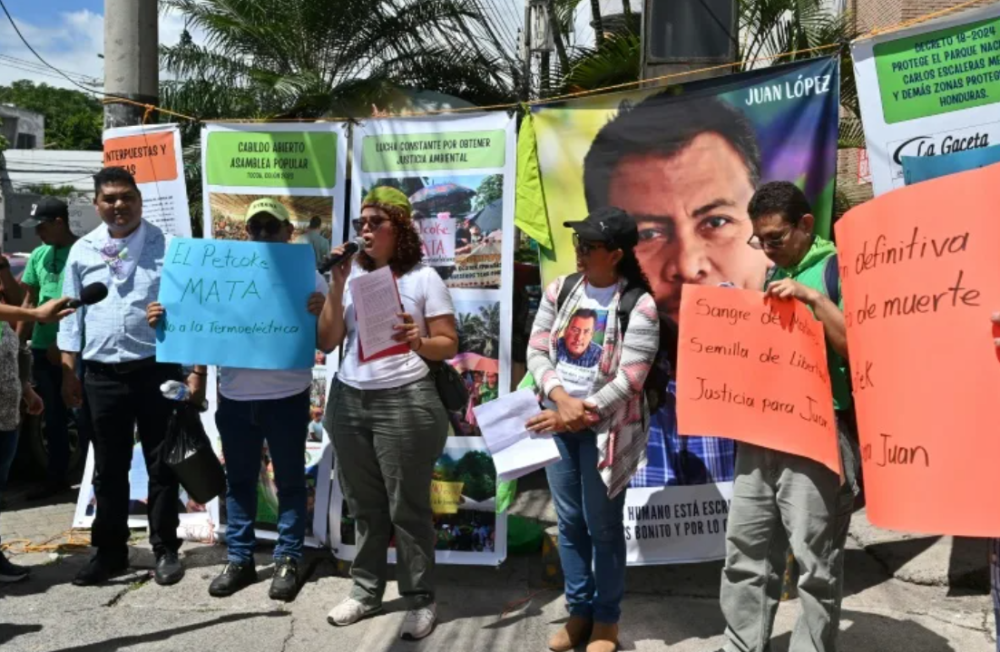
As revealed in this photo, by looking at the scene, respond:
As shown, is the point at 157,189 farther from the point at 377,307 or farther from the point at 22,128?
the point at 22,128

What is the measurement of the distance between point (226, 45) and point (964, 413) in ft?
37.3

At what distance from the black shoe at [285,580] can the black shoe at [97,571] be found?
35.4 inches

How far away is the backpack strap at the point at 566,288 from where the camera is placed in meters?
4.14

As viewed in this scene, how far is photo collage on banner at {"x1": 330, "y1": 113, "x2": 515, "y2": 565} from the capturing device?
507 cm

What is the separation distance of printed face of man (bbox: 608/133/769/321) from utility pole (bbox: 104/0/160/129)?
3.04 m

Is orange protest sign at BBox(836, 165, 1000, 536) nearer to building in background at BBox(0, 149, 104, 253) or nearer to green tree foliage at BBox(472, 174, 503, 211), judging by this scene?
green tree foliage at BBox(472, 174, 503, 211)

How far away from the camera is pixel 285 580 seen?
489 centimetres

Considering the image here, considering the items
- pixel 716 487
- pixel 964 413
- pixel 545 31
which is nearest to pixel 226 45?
pixel 545 31

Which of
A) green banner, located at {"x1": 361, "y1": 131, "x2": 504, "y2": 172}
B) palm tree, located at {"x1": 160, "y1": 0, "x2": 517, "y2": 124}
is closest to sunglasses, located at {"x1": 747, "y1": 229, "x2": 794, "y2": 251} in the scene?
green banner, located at {"x1": 361, "y1": 131, "x2": 504, "y2": 172}

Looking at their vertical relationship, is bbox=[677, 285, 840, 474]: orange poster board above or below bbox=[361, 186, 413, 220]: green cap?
below

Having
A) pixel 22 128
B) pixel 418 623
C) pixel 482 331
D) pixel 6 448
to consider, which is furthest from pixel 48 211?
pixel 22 128

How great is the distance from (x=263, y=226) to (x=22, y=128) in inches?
2692

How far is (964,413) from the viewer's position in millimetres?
2543

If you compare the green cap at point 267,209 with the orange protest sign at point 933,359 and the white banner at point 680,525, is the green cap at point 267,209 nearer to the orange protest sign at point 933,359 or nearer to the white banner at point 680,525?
the white banner at point 680,525
